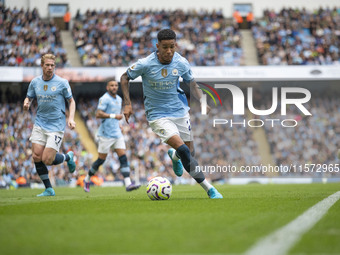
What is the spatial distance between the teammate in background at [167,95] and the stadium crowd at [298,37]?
2276 centimetres

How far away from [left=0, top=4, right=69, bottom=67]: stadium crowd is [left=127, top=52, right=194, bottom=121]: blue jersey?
21.0 m

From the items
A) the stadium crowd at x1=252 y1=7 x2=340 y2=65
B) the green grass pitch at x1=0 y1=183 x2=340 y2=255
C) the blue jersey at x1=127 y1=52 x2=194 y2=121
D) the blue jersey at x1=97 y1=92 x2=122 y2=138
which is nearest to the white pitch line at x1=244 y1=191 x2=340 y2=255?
the green grass pitch at x1=0 y1=183 x2=340 y2=255

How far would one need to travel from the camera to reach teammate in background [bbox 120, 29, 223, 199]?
817cm

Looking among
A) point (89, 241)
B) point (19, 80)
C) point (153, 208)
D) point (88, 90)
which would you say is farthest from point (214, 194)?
point (88, 90)

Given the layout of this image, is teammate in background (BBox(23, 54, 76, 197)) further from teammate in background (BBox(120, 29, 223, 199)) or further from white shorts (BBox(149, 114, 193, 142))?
white shorts (BBox(149, 114, 193, 142))

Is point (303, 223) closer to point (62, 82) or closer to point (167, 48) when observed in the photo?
point (167, 48)

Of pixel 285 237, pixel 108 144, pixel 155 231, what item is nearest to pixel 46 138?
pixel 108 144

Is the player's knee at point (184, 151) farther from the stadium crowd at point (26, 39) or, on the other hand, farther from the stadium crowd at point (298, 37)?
the stadium crowd at point (298, 37)

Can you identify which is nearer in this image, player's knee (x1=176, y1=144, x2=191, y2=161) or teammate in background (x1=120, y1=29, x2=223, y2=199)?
player's knee (x1=176, y1=144, x2=191, y2=161)

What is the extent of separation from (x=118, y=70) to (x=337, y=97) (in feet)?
41.0

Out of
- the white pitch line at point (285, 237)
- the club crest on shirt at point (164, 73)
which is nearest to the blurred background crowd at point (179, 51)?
the club crest on shirt at point (164, 73)

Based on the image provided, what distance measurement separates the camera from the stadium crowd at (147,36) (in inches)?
1196

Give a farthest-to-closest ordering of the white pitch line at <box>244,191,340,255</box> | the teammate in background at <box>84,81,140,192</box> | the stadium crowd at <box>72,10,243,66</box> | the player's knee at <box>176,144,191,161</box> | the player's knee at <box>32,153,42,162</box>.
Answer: the stadium crowd at <box>72,10,243,66</box>
the teammate in background at <box>84,81,140,192</box>
the player's knee at <box>32,153,42,162</box>
the player's knee at <box>176,144,191,161</box>
the white pitch line at <box>244,191,340,255</box>

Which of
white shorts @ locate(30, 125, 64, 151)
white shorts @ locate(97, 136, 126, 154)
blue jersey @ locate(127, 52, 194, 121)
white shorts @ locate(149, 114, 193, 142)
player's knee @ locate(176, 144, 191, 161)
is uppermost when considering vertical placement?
blue jersey @ locate(127, 52, 194, 121)
